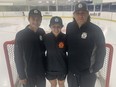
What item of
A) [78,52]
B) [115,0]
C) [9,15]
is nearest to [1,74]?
[78,52]

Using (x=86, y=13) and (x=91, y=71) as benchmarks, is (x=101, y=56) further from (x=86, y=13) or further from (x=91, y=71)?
(x=86, y=13)

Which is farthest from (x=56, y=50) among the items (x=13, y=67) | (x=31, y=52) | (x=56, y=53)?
(x=13, y=67)

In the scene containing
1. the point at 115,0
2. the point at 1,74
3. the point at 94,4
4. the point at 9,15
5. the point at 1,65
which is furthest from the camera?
the point at 9,15

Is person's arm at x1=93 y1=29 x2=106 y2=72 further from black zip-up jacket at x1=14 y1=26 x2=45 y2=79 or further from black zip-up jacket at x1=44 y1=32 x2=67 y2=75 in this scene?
black zip-up jacket at x1=14 y1=26 x2=45 y2=79

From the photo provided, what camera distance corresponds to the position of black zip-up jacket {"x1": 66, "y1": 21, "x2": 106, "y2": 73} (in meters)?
1.50

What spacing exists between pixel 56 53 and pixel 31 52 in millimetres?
233

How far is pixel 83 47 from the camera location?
154 centimetres

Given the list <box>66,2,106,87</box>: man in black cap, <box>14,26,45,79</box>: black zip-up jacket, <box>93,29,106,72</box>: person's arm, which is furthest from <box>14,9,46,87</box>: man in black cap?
<box>93,29,106,72</box>: person's arm

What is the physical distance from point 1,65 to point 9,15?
1148 centimetres

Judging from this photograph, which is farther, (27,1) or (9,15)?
(27,1)

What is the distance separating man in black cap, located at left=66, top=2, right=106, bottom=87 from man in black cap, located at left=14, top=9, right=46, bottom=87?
11.0 inches

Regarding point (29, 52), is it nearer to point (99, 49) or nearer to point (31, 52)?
point (31, 52)

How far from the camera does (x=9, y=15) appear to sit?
46.3 ft

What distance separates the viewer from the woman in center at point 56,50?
1640 mm
